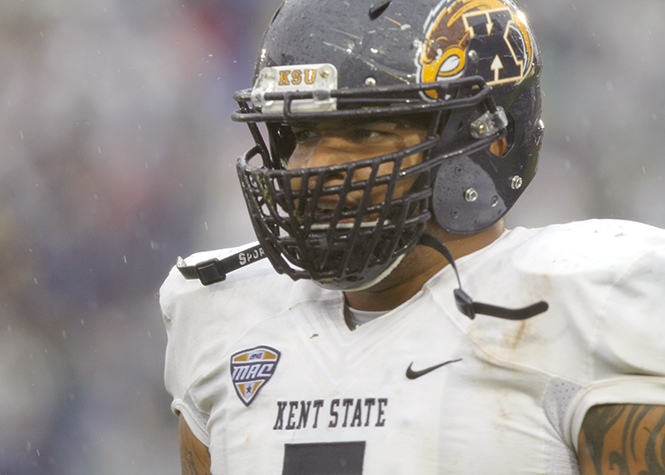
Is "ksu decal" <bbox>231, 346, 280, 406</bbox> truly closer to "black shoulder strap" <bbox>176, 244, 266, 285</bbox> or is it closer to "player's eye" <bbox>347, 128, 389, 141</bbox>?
"black shoulder strap" <bbox>176, 244, 266, 285</bbox>

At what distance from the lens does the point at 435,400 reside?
1436mm

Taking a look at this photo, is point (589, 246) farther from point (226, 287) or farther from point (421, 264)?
point (226, 287)

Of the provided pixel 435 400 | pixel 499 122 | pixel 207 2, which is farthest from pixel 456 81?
pixel 207 2

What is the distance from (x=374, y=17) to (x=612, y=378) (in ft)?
2.50

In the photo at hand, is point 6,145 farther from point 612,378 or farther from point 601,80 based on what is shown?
point 612,378

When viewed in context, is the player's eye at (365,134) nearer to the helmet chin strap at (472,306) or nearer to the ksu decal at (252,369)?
the helmet chin strap at (472,306)

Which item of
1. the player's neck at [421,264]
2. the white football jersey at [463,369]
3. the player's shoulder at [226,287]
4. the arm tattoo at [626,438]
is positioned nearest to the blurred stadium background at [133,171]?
the player's shoulder at [226,287]

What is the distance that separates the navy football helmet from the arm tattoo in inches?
17.0

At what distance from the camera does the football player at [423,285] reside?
→ 4.42 ft

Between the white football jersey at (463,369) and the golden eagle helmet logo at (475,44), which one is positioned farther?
the golden eagle helmet logo at (475,44)

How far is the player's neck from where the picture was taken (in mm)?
1623

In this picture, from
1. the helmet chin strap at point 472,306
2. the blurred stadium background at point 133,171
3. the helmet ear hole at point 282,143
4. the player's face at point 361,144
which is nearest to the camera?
the helmet chin strap at point 472,306

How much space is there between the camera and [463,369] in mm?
1438

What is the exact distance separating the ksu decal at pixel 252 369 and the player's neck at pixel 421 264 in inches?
9.8
